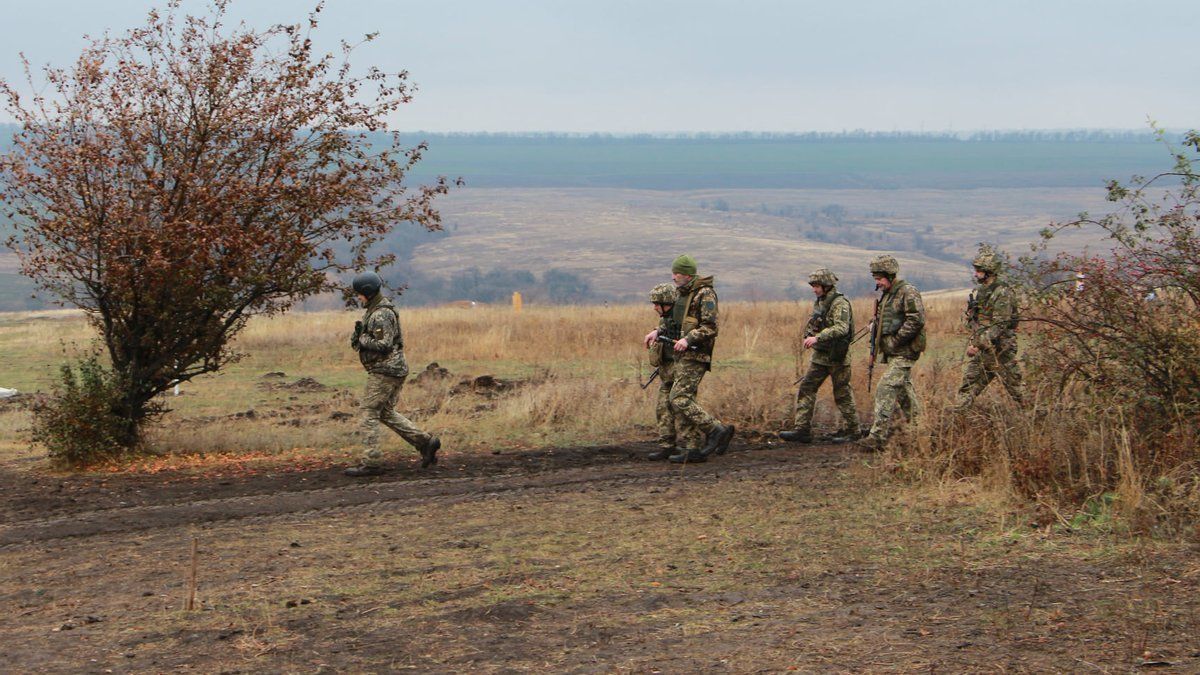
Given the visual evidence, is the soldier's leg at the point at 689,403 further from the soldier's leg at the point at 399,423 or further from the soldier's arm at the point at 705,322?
the soldier's leg at the point at 399,423

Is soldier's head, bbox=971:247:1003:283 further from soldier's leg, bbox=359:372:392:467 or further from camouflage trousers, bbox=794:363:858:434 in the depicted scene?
soldier's leg, bbox=359:372:392:467

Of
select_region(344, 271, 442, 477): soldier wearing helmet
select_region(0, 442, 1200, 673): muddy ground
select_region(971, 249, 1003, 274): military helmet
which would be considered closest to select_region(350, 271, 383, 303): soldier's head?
select_region(344, 271, 442, 477): soldier wearing helmet

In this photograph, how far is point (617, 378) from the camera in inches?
717

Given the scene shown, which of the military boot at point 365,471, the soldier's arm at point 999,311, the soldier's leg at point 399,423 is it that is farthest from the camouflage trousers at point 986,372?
the military boot at point 365,471

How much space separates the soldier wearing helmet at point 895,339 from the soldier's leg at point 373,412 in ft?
14.0

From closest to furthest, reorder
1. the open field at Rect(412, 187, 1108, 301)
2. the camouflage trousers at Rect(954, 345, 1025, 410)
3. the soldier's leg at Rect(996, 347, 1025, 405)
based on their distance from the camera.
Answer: the soldier's leg at Rect(996, 347, 1025, 405), the camouflage trousers at Rect(954, 345, 1025, 410), the open field at Rect(412, 187, 1108, 301)

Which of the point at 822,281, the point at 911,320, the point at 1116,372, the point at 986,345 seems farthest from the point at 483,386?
the point at 1116,372

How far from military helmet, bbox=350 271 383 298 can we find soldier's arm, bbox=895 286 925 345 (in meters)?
4.69

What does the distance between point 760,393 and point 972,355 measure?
127 inches

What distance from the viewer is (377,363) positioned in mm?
11047

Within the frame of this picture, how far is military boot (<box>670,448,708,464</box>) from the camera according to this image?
11.4 metres

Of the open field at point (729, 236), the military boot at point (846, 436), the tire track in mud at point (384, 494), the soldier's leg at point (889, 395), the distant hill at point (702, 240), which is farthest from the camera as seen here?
the open field at point (729, 236)

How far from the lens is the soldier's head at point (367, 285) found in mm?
10867

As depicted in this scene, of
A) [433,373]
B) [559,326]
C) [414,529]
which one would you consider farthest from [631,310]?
[414,529]
